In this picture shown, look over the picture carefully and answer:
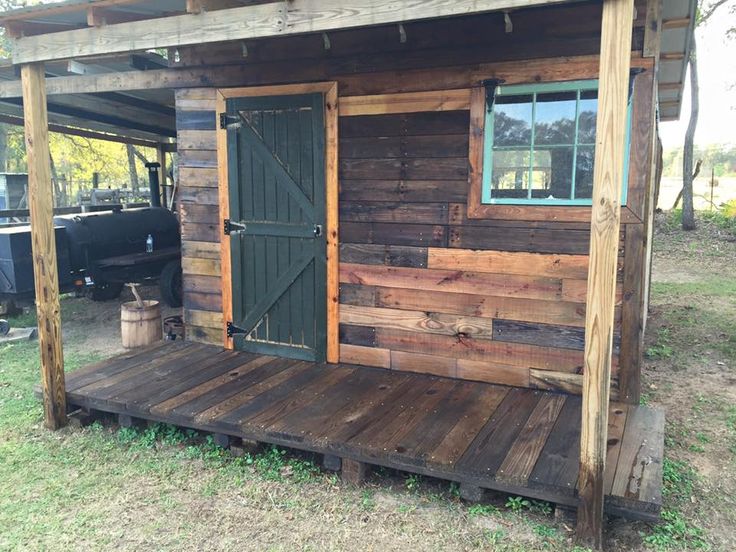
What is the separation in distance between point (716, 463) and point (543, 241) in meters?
1.61

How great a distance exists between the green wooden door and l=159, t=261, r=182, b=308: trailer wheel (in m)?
3.24

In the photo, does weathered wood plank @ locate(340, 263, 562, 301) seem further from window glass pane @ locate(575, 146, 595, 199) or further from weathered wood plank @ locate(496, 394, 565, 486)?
weathered wood plank @ locate(496, 394, 565, 486)

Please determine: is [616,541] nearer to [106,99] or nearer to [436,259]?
[436,259]

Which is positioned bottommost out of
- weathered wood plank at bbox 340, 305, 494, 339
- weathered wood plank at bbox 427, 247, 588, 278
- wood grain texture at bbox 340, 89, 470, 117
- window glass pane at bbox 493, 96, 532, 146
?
A: weathered wood plank at bbox 340, 305, 494, 339

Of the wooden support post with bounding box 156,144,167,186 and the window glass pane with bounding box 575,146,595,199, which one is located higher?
the wooden support post with bounding box 156,144,167,186

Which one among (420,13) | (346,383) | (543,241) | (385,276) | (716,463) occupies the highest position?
(420,13)

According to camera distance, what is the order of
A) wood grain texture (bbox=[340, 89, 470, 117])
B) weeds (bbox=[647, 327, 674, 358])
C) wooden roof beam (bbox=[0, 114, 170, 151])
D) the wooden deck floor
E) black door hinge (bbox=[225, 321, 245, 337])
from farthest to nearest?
wooden roof beam (bbox=[0, 114, 170, 151]), weeds (bbox=[647, 327, 674, 358]), black door hinge (bbox=[225, 321, 245, 337]), wood grain texture (bbox=[340, 89, 470, 117]), the wooden deck floor

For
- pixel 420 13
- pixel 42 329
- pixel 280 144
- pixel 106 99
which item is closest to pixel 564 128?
pixel 420 13

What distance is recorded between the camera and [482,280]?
3967 mm

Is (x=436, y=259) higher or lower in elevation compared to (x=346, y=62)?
lower

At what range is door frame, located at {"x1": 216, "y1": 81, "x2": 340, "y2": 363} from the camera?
4.26 metres

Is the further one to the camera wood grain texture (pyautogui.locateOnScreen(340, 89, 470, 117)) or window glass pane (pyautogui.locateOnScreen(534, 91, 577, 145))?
wood grain texture (pyautogui.locateOnScreen(340, 89, 470, 117))

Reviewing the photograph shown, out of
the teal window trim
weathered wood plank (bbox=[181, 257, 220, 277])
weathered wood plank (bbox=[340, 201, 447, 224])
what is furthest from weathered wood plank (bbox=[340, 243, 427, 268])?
weathered wood plank (bbox=[181, 257, 220, 277])

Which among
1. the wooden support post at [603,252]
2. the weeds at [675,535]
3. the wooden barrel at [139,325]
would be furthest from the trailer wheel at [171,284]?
the weeds at [675,535]
